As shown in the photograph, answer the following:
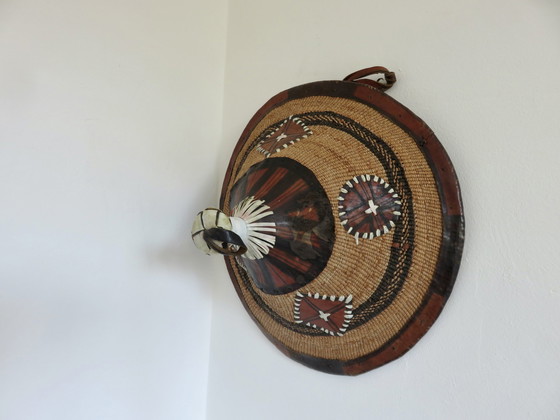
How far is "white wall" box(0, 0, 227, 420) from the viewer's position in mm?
666

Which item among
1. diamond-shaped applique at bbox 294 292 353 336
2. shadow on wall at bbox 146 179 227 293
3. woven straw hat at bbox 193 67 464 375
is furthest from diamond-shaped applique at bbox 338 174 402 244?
shadow on wall at bbox 146 179 227 293

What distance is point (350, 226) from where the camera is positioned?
543 mm

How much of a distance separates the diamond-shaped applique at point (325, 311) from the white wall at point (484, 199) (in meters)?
0.11

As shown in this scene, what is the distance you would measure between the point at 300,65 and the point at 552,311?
65cm

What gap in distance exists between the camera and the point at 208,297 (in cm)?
96

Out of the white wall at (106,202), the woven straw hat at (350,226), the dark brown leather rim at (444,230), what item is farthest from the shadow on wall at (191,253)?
the dark brown leather rim at (444,230)

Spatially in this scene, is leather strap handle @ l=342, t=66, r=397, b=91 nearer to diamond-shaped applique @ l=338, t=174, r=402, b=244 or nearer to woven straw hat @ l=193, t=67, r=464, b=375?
woven straw hat @ l=193, t=67, r=464, b=375

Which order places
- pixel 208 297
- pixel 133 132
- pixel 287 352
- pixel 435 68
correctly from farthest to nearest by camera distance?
pixel 208 297 < pixel 133 132 < pixel 287 352 < pixel 435 68

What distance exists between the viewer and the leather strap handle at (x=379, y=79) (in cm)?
59

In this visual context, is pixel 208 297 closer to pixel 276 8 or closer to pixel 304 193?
pixel 304 193

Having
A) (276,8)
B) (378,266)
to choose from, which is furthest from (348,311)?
(276,8)

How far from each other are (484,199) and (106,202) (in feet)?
2.37

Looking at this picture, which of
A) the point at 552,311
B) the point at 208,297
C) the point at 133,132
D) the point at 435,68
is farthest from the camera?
the point at 208,297

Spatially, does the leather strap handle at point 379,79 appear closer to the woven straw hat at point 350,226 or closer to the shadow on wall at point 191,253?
the woven straw hat at point 350,226
